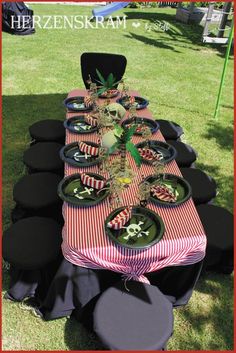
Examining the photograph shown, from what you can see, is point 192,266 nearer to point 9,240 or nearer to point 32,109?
point 9,240

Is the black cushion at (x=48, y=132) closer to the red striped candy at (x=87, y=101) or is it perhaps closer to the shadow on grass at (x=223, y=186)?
the red striped candy at (x=87, y=101)

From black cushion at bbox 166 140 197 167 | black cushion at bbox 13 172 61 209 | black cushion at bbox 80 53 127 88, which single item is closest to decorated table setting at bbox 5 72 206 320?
black cushion at bbox 13 172 61 209

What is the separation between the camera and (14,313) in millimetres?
3873

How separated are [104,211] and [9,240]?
4.03ft

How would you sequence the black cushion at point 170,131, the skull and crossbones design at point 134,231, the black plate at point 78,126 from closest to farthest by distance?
the skull and crossbones design at point 134,231
the black plate at point 78,126
the black cushion at point 170,131

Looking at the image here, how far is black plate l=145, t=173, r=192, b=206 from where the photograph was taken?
3.59 metres

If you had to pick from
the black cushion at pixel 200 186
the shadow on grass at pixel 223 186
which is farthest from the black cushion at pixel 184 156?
the shadow on grass at pixel 223 186

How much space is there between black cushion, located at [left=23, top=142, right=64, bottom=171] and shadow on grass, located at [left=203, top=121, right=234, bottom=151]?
3.72 metres

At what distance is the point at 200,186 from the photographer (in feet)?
15.9

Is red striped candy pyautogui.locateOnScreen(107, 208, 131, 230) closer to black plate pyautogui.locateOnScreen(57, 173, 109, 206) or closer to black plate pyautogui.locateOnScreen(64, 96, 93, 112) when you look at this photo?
black plate pyautogui.locateOnScreen(57, 173, 109, 206)

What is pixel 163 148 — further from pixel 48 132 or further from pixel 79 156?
pixel 48 132

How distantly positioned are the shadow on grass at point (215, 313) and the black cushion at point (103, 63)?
498 centimetres

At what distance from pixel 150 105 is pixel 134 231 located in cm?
626

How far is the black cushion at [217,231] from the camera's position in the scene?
13.2 ft
